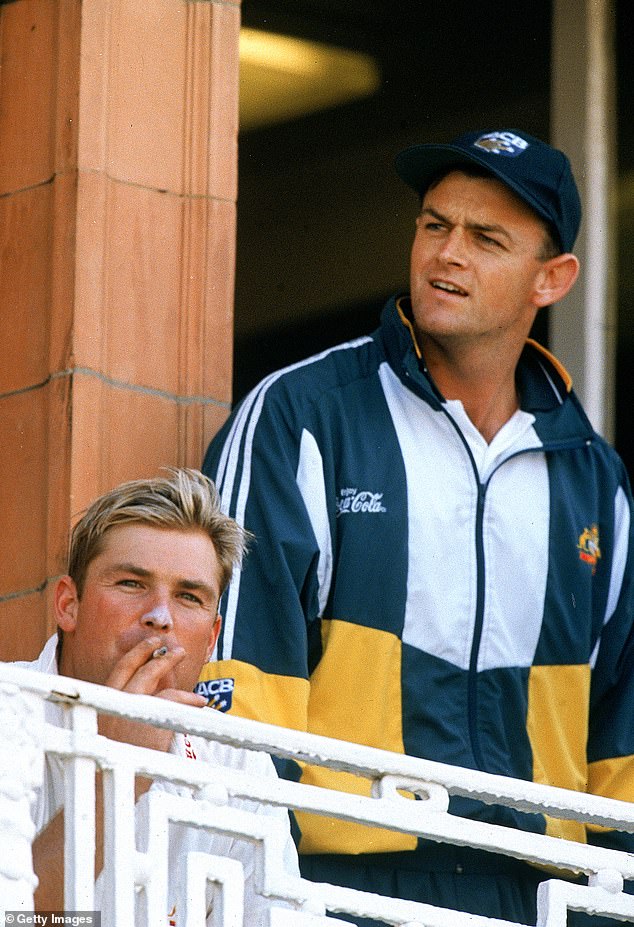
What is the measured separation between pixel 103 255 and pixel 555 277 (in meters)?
1.19

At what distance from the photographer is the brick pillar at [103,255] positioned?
207 inches

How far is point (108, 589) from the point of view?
441 cm

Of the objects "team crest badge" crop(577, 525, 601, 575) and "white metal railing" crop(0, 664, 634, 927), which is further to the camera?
"team crest badge" crop(577, 525, 601, 575)

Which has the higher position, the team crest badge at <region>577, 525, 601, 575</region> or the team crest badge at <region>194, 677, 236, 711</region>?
the team crest badge at <region>577, 525, 601, 575</region>

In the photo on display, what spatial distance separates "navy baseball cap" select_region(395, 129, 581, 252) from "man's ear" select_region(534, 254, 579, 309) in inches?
1.4

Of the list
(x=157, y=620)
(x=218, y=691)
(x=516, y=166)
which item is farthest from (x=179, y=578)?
(x=516, y=166)

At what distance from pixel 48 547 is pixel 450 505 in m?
0.97

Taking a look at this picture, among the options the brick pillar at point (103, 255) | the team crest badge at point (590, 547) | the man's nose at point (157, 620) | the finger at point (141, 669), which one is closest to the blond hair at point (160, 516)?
the man's nose at point (157, 620)

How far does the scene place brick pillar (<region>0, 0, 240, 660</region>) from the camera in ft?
17.3

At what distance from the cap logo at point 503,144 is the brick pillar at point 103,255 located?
0.61 meters

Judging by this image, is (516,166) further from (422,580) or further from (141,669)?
(141,669)

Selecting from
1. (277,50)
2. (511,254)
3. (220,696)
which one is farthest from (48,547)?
(277,50)

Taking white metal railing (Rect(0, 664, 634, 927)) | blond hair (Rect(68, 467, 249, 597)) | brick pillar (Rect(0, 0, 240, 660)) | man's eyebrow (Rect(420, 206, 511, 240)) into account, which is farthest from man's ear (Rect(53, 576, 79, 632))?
man's eyebrow (Rect(420, 206, 511, 240))
